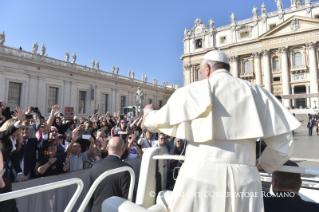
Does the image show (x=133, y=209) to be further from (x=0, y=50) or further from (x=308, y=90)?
(x=308, y=90)

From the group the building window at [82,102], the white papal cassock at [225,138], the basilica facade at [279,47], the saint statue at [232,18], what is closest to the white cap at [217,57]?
the white papal cassock at [225,138]

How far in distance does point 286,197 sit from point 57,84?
25406mm

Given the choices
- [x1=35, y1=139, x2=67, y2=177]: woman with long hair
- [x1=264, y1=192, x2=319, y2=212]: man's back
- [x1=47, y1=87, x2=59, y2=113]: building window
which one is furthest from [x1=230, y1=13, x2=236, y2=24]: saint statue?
[x1=264, y1=192, x2=319, y2=212]: man's back

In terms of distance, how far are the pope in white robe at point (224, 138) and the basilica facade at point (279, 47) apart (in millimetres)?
29339

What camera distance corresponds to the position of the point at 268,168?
1468 mm

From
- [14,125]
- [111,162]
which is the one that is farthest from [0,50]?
[111,162]

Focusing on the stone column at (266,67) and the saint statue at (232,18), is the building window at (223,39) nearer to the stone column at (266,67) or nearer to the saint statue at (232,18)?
the saint statue at (232,18)

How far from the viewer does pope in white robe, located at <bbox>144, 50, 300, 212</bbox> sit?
4.21 feet

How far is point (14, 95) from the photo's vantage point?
19.7 meters

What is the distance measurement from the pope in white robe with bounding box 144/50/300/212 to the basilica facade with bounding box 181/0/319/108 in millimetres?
29339

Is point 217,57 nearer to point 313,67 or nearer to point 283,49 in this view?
point 313,67

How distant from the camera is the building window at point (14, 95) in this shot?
1936cm

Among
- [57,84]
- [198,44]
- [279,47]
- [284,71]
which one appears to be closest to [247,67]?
[279,47]

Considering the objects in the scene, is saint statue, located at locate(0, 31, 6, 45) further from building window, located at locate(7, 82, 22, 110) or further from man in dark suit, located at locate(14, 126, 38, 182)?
man in dark suit, located at locate(14, 126, 38, 182)
